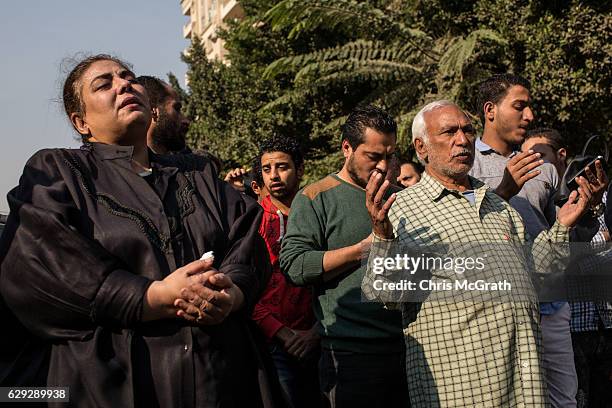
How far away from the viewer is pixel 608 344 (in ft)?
18.4

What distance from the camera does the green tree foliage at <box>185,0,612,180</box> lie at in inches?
516

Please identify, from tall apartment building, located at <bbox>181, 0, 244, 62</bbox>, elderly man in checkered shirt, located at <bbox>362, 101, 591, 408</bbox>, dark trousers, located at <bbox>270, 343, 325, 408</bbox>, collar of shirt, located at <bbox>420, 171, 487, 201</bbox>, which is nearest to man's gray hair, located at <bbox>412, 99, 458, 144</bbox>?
elderly man in checkered shirt, located at <bbox>362, 101, 591, 408</bbox>

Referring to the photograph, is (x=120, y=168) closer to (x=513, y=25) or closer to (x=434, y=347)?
(x=434, y=347)

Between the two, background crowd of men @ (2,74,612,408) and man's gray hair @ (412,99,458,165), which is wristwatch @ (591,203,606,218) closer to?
background crowd of men @ (2,74,612,408)

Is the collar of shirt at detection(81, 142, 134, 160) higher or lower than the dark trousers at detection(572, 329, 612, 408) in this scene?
higher

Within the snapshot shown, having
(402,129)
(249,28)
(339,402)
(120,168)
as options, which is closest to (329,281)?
(339,402)

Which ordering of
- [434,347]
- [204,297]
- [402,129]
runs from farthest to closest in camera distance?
[402,129]
[434,347]
[204,297]

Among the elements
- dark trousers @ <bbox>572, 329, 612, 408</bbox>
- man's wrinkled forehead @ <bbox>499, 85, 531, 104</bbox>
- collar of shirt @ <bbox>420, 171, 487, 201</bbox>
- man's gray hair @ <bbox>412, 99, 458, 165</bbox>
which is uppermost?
man's wrinkled forehead @ <bbox>499, 85, 531, 104</bbox>

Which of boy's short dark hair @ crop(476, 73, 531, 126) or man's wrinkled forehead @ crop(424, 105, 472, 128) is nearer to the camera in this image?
man's wrinkled forehead @ crop(424, 105, 472, 128)

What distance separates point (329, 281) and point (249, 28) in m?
15.9

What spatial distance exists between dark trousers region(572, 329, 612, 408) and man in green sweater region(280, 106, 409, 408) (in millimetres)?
2303

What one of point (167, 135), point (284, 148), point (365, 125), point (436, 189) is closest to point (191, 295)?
point (436, 189)

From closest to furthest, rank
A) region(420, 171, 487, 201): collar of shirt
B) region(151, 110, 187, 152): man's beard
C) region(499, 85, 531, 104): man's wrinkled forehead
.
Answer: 1. region(420, 171, 487, 201): collar of shirt
2. region(499, 85, 531, 104): man's wrinkled forehead
3. region(151, 110, 187, 152): man's beard

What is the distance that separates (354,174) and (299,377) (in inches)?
47.9
